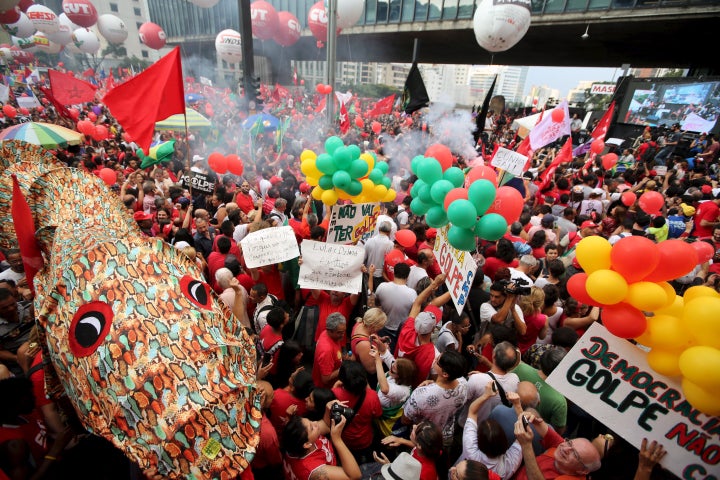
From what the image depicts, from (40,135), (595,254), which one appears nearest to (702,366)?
(595,254)

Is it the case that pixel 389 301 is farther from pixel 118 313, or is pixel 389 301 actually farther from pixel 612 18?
pixel 612 18

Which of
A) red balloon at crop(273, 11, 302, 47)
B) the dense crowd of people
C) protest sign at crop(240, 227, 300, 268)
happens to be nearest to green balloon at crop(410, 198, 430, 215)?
the dense crowd of people

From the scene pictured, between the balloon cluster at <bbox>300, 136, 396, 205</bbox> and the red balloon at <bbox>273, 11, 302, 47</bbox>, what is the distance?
21.2 meters

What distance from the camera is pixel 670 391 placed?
2061 millimetres

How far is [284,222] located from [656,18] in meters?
19.8

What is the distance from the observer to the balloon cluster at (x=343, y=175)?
4.61 metres

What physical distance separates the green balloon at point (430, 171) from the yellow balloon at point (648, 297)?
219 centimetres

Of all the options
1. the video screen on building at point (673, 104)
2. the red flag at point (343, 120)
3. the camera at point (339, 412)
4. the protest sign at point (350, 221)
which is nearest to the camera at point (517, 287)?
the camera at point (339, 412)

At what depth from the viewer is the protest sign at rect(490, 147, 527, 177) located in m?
5.86

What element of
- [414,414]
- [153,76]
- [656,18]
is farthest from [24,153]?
[656,18]

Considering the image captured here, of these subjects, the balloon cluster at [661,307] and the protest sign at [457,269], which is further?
the protest sign at [457,269]

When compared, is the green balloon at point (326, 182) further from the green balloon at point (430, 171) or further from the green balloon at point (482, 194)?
the green balloon at point (482, 194)

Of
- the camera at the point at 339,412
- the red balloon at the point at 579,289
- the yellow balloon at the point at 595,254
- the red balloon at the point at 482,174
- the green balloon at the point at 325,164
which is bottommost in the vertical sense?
the camera at the point at 339,412

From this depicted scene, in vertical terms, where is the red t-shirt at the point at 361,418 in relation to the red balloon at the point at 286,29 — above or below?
below
